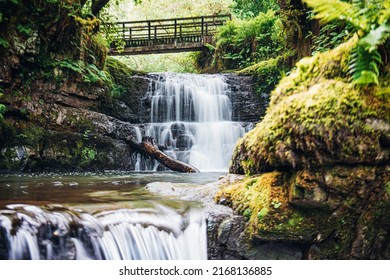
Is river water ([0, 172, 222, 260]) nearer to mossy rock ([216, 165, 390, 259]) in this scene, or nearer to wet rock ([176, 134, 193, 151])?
mossy rock ([216, 165, 390, 259])

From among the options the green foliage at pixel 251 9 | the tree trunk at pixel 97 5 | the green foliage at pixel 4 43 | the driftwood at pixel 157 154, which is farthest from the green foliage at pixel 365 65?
the green foliage at pixel 251 9

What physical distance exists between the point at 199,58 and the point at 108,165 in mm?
11593

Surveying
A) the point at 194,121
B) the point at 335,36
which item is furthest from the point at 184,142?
the point at 335,36

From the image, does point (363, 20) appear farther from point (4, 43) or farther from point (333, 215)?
point (4, 43)

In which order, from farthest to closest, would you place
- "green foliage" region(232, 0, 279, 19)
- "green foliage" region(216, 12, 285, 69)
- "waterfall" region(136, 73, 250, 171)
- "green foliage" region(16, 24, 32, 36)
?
"green foliage" region(232, 0, 279, 19) < "green foliage" region(216, 12, 285, 69) < "waterfall" region(136, 73, 250, 171) < "green foliage" region(16, 24, 32, 36)

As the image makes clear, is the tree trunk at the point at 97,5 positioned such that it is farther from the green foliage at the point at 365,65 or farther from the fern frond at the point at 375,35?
the fern frond at the point at 375,35

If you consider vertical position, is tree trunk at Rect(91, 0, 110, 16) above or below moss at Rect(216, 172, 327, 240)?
above

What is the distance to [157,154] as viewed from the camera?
8.96 m

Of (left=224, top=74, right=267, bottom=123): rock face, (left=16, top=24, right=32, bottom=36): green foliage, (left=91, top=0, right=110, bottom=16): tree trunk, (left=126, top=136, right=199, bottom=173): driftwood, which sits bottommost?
(left=126, top=136, right=199, bottom=173): driftwood

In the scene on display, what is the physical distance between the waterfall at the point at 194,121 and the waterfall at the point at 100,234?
217 inches

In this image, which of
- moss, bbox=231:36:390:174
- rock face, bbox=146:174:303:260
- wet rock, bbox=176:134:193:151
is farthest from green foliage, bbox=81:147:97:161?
moss, bbox=231:36:390:174

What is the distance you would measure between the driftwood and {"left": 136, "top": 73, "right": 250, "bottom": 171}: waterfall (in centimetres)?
29

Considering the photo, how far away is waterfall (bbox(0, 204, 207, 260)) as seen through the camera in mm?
3211

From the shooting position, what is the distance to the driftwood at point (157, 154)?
8625 mm
